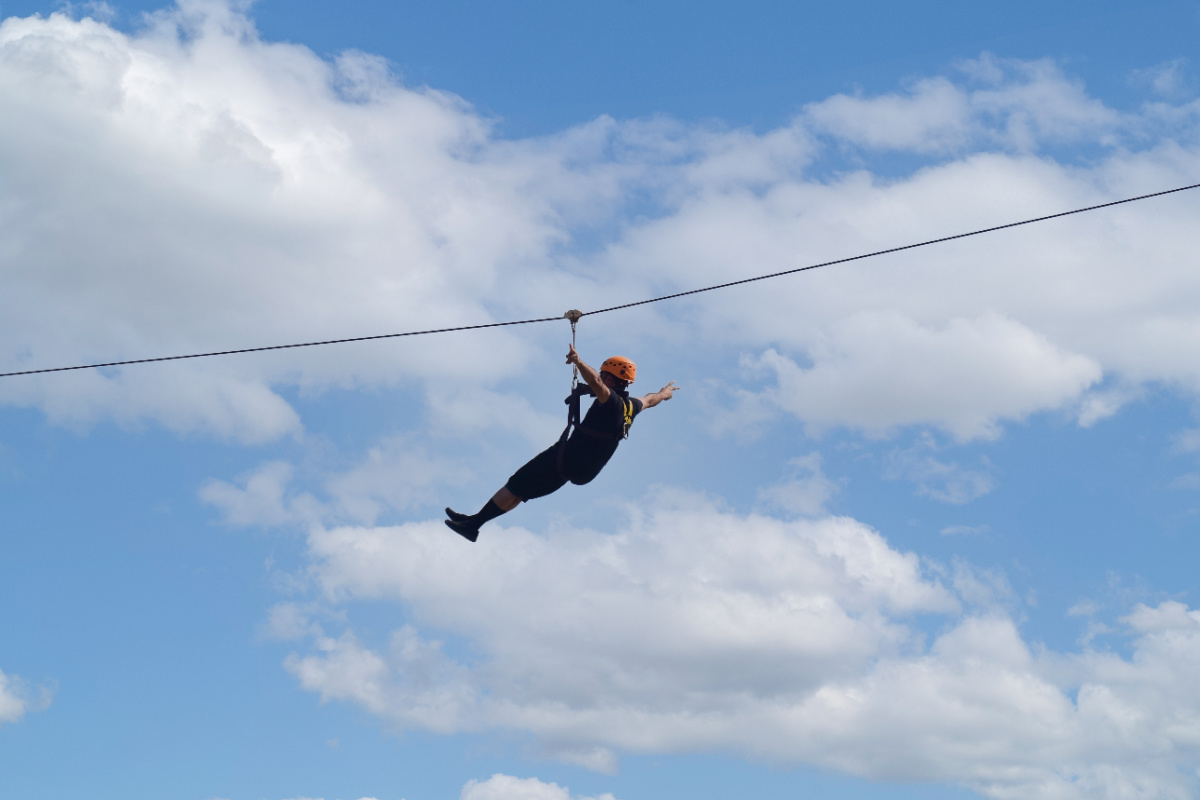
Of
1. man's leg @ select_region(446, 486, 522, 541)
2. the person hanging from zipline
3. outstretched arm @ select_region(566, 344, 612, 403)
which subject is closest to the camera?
outstretched arm @ select_region(566, 344, 612, 403)

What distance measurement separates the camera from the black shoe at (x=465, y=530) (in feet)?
37.6

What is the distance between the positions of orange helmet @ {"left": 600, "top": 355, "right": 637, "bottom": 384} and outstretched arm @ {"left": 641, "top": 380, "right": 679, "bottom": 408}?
0.57 meters

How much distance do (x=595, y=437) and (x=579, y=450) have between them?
23 centimetres

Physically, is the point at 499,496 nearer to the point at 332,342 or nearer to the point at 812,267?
the point at 332,342

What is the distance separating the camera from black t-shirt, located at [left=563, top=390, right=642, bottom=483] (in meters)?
10.8

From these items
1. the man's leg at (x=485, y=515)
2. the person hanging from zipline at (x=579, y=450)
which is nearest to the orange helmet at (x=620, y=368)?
the person hanging from zipline at (x=579, y=450)

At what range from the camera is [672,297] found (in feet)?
35.2

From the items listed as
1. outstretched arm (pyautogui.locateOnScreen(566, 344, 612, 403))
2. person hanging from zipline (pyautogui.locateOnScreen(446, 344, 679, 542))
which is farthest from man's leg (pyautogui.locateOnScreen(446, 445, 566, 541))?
outstretched arm (pyautogui.locateOnScreen(566, 344, 612, 403))

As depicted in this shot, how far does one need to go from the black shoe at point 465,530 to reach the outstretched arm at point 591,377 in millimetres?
2263

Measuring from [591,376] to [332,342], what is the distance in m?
3.00

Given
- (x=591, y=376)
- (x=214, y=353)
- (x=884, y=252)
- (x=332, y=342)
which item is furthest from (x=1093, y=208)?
(x=214, y=353)

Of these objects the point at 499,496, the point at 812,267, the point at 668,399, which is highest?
the point at 812,267

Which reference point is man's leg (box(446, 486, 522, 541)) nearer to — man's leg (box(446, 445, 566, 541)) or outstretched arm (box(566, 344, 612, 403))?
man's leg (box(446, 445, 566, 541))

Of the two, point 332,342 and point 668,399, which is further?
point 668,399
